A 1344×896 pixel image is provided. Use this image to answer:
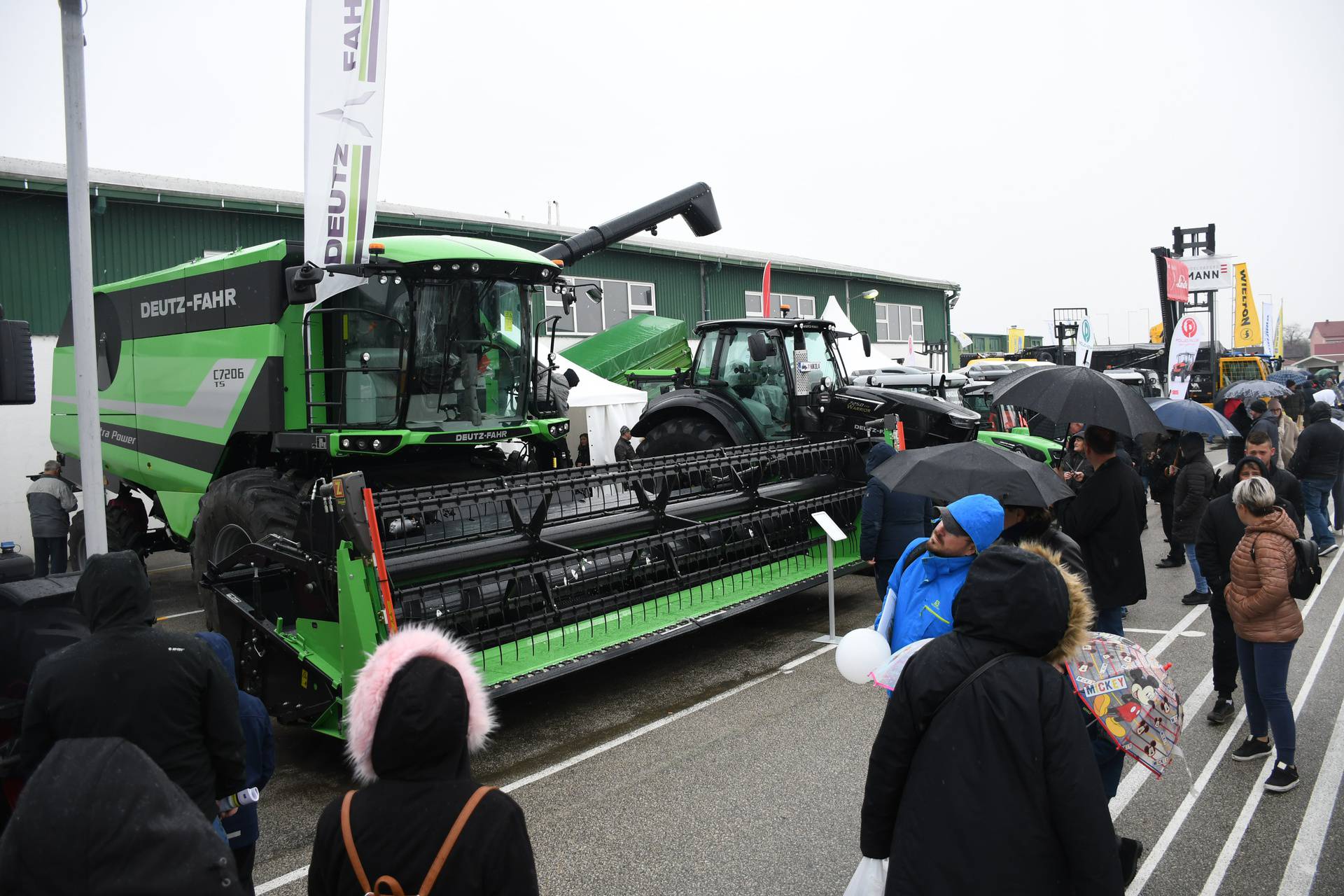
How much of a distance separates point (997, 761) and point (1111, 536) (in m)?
3.00

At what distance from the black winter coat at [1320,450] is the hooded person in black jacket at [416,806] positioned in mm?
10616

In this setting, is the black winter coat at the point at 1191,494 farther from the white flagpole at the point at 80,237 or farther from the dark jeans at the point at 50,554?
the dark jeans at the point at 50,554

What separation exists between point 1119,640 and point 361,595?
3.62 metres

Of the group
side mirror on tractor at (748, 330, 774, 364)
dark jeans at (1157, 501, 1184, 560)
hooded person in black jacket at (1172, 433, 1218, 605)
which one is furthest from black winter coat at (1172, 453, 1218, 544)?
side mirror on tractor at (748, 330, 774, 364)

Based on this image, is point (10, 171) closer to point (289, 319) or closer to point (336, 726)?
point (289, 319)

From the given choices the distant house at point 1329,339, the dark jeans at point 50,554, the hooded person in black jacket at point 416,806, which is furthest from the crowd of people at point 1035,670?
the distant house at point 1329,339

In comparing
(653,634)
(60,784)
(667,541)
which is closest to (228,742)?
(60,784)

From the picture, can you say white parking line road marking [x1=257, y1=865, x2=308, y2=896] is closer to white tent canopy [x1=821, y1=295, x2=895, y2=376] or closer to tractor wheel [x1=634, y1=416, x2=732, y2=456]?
tractor wheel [x1=634, y1=416, x2=732, y2=456]

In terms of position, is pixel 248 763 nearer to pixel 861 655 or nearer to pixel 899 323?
pixel 861 655

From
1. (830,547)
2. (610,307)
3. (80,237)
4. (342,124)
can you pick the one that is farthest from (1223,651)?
(610,307)

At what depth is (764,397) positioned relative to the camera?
31.8 ft

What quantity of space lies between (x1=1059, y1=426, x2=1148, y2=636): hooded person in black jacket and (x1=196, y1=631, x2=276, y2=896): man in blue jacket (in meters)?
3.87

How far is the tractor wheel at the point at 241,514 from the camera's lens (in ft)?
20.7

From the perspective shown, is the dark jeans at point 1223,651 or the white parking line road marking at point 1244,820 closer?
the white parking line road marking at point 1244,820
